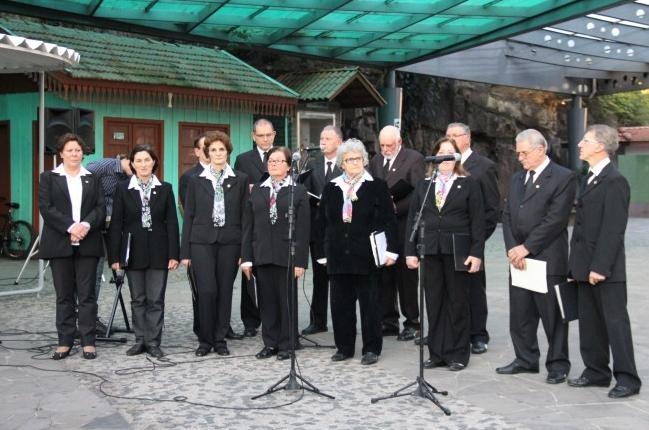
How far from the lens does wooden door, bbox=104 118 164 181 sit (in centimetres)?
1563

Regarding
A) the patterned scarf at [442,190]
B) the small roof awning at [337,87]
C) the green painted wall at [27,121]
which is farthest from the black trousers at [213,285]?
the small roof awning at [337,87]

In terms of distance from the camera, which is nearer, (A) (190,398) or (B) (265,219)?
(A) (190,398)

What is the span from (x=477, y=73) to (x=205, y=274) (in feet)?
57.9

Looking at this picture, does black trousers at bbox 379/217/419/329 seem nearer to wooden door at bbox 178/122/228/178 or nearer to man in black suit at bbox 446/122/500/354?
man in black suit at bbox 446/122/500/354

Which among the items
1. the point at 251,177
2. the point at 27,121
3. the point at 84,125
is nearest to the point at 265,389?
the point at 251,177

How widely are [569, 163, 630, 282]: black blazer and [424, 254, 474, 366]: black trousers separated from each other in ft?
3.37

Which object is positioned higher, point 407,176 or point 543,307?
point 407,176

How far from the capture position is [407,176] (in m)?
7.88

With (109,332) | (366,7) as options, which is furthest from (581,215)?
(366,7)

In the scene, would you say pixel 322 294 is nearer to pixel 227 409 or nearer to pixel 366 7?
pixel 227 409

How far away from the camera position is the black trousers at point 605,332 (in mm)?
5770

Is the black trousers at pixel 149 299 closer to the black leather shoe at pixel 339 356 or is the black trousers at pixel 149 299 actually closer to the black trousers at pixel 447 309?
the black leather shoe at pixel 339 356

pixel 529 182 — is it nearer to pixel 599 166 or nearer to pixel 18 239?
pixel 599 166

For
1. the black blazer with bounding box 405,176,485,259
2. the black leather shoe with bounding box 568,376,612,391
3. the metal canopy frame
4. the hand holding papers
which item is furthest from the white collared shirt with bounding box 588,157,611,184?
the metal canopy frame
